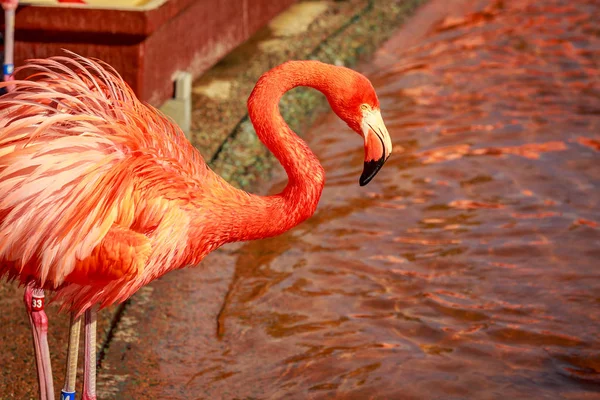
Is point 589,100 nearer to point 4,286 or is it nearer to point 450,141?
point 450,141

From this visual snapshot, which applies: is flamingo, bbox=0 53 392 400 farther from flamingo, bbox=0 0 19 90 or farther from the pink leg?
flamingo, bbox=0 0 19 90

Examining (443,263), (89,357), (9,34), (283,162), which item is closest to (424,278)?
(443,263)

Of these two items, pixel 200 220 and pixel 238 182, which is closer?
pixel 200 220

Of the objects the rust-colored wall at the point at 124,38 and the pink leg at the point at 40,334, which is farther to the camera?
the rust-colored wall at the point at 124,38

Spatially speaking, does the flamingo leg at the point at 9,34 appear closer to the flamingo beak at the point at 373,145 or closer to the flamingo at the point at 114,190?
the flamingo at the point at 114,190

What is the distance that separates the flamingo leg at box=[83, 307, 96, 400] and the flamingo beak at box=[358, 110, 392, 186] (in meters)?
1.01

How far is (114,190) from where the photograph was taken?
3.11 m

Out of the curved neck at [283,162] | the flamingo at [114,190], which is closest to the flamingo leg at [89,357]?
the flamingo at [114,190]

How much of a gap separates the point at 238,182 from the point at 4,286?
63.0 inches

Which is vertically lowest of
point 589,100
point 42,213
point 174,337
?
point 174,337

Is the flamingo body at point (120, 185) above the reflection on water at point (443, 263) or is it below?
above

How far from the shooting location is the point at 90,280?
310cm

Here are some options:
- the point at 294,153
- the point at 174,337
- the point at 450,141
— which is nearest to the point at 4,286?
the point at 174,337

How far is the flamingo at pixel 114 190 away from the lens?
9.93ft
